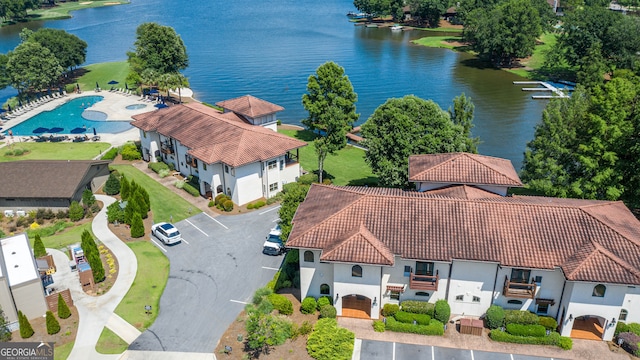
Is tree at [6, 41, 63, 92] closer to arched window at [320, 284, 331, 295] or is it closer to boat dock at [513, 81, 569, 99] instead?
arched window at [320, 284, 331, 295]

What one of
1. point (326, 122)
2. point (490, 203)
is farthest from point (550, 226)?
point (326, 122)

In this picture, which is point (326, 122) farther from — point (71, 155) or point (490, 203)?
point (71, 155)

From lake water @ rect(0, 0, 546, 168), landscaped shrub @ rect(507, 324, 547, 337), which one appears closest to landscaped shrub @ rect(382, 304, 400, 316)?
landscaped shrub @ rect(507, 324, 547, 337)

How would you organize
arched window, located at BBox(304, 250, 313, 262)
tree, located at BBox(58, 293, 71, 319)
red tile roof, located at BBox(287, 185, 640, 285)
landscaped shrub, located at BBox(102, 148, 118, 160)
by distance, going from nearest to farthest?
red tile roof, located at BBox(287, 185, 640, 285), tree, located at BBox(58, 293, 71, 319), arched window, located at BBox(304, 250, 313, 262), landscaped shrub, located at BBox(102, 148, 118, 160)

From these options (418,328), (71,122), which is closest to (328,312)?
(418,328)

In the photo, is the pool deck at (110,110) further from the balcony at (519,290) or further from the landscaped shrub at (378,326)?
the balcony at (519,290)

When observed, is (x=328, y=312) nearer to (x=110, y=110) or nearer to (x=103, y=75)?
(x=110, y=110)
